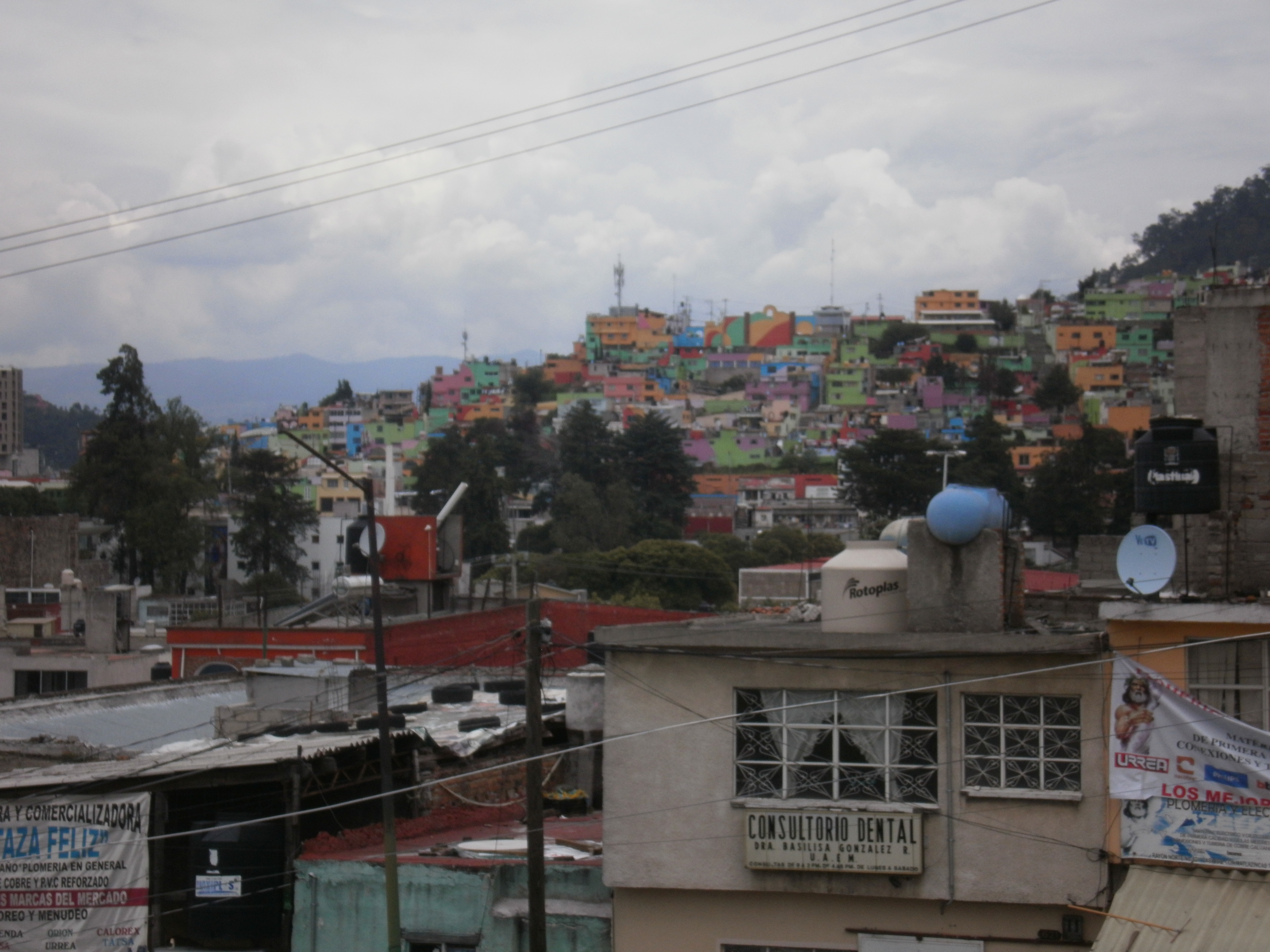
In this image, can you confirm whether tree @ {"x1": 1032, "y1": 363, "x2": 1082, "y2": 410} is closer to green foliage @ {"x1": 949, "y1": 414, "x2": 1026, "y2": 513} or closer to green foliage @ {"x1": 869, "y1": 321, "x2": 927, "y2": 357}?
green foliage @ {"x1": 869, "y1": 321, "x2": 927, "y2": 357}

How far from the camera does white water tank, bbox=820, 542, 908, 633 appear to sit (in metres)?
10.5

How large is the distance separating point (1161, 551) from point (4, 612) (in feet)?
115

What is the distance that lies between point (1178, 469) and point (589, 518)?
216ft

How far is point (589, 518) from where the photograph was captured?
247 ft

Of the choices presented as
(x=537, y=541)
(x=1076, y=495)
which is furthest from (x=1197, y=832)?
(x=537, y=541)

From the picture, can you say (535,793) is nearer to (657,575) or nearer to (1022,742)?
(1022,742)

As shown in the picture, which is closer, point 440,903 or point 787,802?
point 787,802

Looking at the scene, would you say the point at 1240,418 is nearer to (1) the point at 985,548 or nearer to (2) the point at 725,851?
(1) the point at 985,548

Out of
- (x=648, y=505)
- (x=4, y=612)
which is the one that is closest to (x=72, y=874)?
(x=4, y=612)

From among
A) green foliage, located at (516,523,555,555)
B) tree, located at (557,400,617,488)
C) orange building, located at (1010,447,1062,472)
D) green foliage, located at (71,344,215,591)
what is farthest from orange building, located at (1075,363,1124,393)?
green foliage, located at (71,344,215,591)

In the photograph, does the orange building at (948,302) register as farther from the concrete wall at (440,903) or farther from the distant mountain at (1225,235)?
the concrete wall at (440,903)

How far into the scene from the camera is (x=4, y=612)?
3716cm

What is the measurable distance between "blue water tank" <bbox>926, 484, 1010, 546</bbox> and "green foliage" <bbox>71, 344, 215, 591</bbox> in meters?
57.4

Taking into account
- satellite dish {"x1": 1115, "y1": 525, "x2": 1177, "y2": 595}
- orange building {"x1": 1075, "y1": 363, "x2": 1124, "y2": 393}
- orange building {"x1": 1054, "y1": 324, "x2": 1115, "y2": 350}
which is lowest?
satellite dish {"x1": 1115, "y1": 525, "x2": 1177, "y2": 595}
